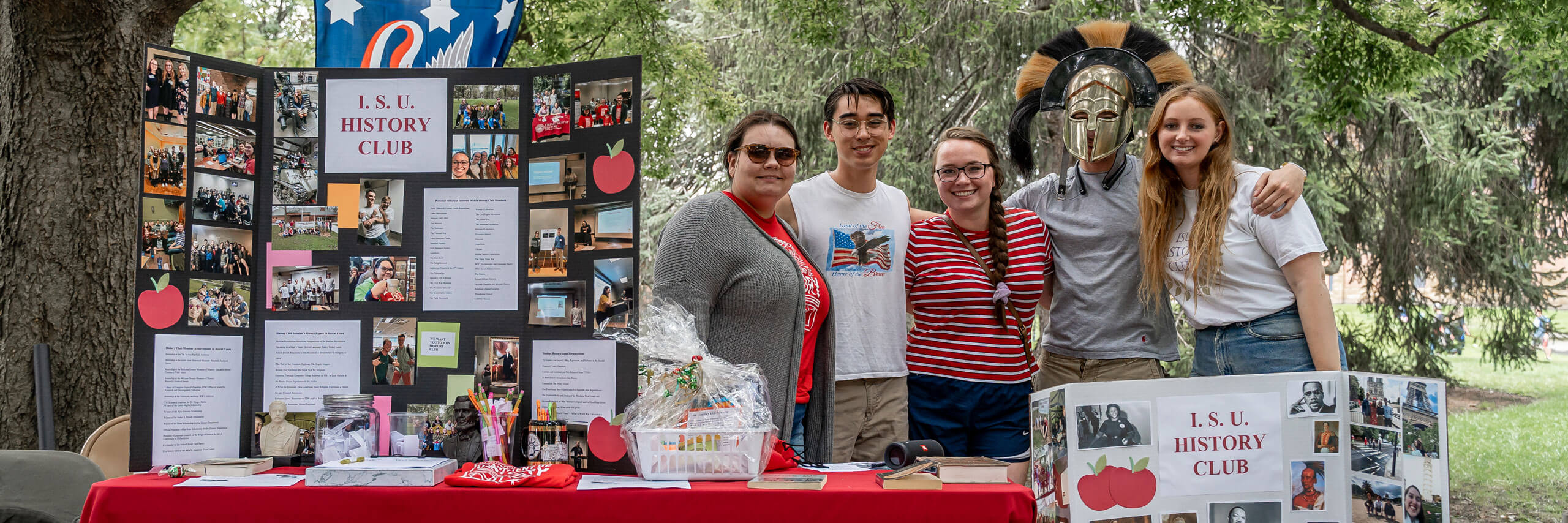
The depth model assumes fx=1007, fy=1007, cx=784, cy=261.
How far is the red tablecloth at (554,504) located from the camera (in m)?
2.27

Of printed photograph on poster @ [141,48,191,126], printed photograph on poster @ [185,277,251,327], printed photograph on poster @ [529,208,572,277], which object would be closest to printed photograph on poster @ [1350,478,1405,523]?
printed photograph on poster @ [529,208,572,277]

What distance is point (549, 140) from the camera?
2.73m

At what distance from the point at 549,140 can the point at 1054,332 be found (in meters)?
1.73

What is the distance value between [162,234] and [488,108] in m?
0.89

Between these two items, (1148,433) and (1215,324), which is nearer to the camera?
(1148,433)

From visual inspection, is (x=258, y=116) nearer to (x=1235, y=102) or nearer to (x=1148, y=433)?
(x=1148, y=433)

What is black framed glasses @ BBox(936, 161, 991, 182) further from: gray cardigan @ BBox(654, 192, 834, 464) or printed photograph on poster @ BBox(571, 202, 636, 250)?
printed photograph on poster @ BBox(571, 202, 636, 250)

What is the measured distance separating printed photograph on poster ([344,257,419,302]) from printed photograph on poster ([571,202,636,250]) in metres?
0.46

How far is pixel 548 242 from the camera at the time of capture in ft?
8.89

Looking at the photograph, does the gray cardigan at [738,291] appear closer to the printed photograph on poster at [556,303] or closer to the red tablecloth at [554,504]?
the printed photograph on poster at [556,303]

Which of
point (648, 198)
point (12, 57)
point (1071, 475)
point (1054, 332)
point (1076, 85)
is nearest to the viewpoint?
point (1071, 475)

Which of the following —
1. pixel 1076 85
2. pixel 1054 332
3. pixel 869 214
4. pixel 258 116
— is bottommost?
pixel 1054 332

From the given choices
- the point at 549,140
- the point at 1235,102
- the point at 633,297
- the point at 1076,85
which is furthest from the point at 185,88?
the point at 1235,102

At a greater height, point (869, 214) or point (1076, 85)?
point (1076, 85)
